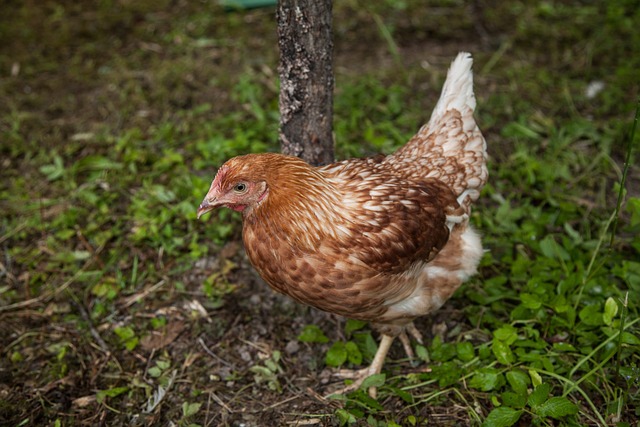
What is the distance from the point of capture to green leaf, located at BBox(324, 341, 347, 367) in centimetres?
267

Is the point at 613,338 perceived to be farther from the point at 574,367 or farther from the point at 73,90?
the point at 73,90

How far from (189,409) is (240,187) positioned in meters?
1.11

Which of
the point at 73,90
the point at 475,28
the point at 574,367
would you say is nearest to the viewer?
the point at 574,367

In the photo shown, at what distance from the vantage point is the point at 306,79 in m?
2.64

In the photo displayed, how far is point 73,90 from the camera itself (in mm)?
4523

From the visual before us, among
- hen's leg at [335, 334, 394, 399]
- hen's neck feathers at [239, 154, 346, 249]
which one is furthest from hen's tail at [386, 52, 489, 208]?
→ hen's leg at [335, 334, 394, 399]

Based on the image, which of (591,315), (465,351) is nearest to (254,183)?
(465,351)

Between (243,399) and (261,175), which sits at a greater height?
(261,175)

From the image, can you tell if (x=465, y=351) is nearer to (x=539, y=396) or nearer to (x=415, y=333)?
(x=415, y=333)

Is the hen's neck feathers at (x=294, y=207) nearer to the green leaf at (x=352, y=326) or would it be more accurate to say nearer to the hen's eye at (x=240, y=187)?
the hen's eye at (x=240, y=187)

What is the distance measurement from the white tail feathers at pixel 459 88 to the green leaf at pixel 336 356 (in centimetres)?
128

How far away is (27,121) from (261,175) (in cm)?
293

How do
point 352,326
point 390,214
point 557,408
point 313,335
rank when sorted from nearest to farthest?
point 557,408, point 390,214, point 313,335, point 352,326

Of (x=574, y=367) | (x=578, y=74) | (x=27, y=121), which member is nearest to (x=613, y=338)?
(x=574, y=367)
